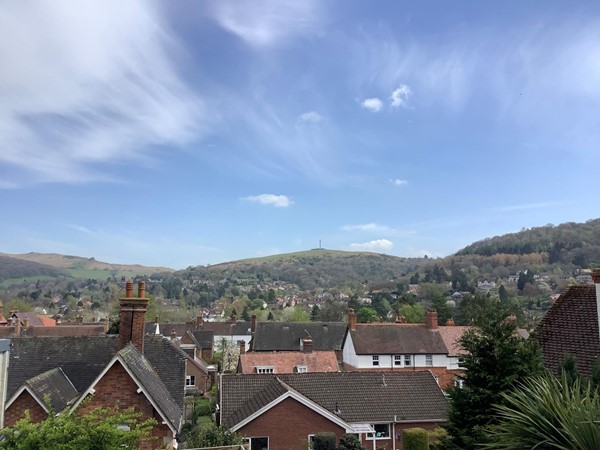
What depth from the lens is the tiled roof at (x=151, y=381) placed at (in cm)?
1664

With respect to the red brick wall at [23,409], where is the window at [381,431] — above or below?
below

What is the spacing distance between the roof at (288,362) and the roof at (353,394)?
44.2 feet

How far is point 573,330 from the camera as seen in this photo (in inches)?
545

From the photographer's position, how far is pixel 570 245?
19288 centimetres

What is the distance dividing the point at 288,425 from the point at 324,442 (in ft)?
6.37

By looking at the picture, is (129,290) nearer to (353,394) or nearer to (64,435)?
(64,435)

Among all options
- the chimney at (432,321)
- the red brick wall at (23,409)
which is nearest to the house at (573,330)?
the red brick wall at (23,409)

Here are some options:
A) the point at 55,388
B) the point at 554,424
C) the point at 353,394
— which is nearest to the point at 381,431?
the point at 353,394

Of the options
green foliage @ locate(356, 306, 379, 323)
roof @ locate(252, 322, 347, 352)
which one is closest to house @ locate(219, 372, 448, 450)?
roof @ locate(252, 322, 347, 352)

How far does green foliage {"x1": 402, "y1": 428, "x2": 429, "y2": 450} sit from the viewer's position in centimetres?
2139

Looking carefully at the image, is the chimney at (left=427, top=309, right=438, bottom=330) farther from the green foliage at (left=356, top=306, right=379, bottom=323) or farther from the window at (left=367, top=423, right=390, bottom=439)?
the green foliage at (left=356, top=306, right=379, bottom=323)

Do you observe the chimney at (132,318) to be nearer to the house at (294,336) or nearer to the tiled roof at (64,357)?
the tiled roof at (64,357)

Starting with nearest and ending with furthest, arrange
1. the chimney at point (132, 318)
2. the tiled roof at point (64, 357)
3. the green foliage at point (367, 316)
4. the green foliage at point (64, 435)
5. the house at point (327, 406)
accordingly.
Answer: the green foliage at point (64, 435), the tiled roof at point (64, 357), the chimney at point (132, 318), the house at point (327, 406), the green foliage at point (367, 316)

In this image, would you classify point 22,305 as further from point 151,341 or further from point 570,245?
point 570,245
